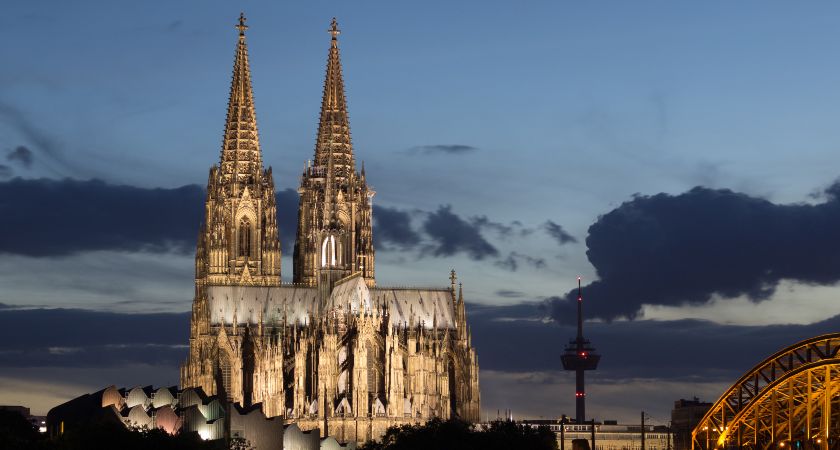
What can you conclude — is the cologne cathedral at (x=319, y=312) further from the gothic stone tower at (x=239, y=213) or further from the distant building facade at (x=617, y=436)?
the distant building facade at (x=617, y=436)

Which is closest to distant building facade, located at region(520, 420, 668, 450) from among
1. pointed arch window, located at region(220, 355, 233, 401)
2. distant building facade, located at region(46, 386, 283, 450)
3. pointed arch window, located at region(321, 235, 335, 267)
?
pointed arch window, located at region(321, 235, 335, 267)

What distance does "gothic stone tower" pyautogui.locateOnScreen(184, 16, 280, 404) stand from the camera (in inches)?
5502

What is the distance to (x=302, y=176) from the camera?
14588 centimetres

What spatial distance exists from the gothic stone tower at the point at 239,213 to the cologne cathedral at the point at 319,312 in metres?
0.10

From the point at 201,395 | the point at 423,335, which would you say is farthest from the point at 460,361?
the point at 201,395

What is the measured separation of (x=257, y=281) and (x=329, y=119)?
60.2ft

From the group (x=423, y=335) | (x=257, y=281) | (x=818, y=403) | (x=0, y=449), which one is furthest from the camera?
(x=257, y=281)

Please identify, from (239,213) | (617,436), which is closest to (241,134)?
(239,213)

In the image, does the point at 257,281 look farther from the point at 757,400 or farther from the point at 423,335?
the point at 757,400

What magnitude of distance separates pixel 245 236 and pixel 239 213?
2.32 metres

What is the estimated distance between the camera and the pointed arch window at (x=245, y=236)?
5566 inches

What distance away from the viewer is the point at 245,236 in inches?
5576

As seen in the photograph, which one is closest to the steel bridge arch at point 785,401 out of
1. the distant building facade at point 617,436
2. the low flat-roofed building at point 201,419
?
the low flat-roofed building at point 201,419

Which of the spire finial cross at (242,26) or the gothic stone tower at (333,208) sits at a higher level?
the spire finial cross at (242,26)
